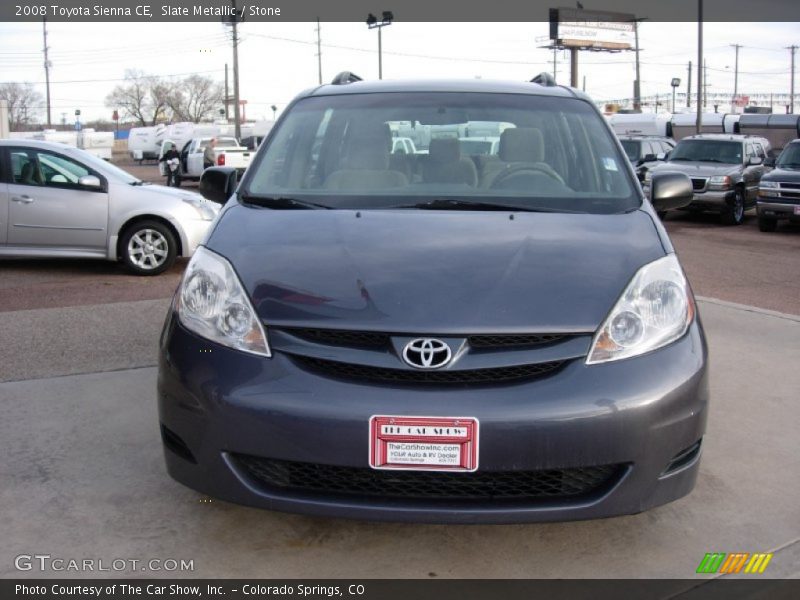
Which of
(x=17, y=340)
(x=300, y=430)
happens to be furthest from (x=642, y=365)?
(x=17, y=340)

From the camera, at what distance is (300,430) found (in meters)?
2.80

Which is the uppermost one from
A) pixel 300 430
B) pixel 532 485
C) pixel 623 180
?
pixel 623 180

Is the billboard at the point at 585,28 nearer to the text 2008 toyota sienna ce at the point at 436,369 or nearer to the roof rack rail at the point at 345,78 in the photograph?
the roof rack rail at the point at 345,78

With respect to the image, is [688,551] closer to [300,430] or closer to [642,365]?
[642,365]

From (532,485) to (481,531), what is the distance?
2.13ft

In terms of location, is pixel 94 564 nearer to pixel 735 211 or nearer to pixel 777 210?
pixel 777 210

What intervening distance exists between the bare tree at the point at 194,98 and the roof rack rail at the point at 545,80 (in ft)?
348

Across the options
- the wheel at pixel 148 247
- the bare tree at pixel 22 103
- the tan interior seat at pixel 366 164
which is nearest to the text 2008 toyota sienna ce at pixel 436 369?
the tan interior seat at pixel 366 164

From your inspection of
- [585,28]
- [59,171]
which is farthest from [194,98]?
[59,171]

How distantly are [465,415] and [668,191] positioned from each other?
2437 mm

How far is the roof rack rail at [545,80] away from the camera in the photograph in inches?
194

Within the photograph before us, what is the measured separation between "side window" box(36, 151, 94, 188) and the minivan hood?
22.6ft

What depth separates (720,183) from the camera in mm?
17172

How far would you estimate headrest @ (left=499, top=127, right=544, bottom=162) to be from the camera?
4254 mm
